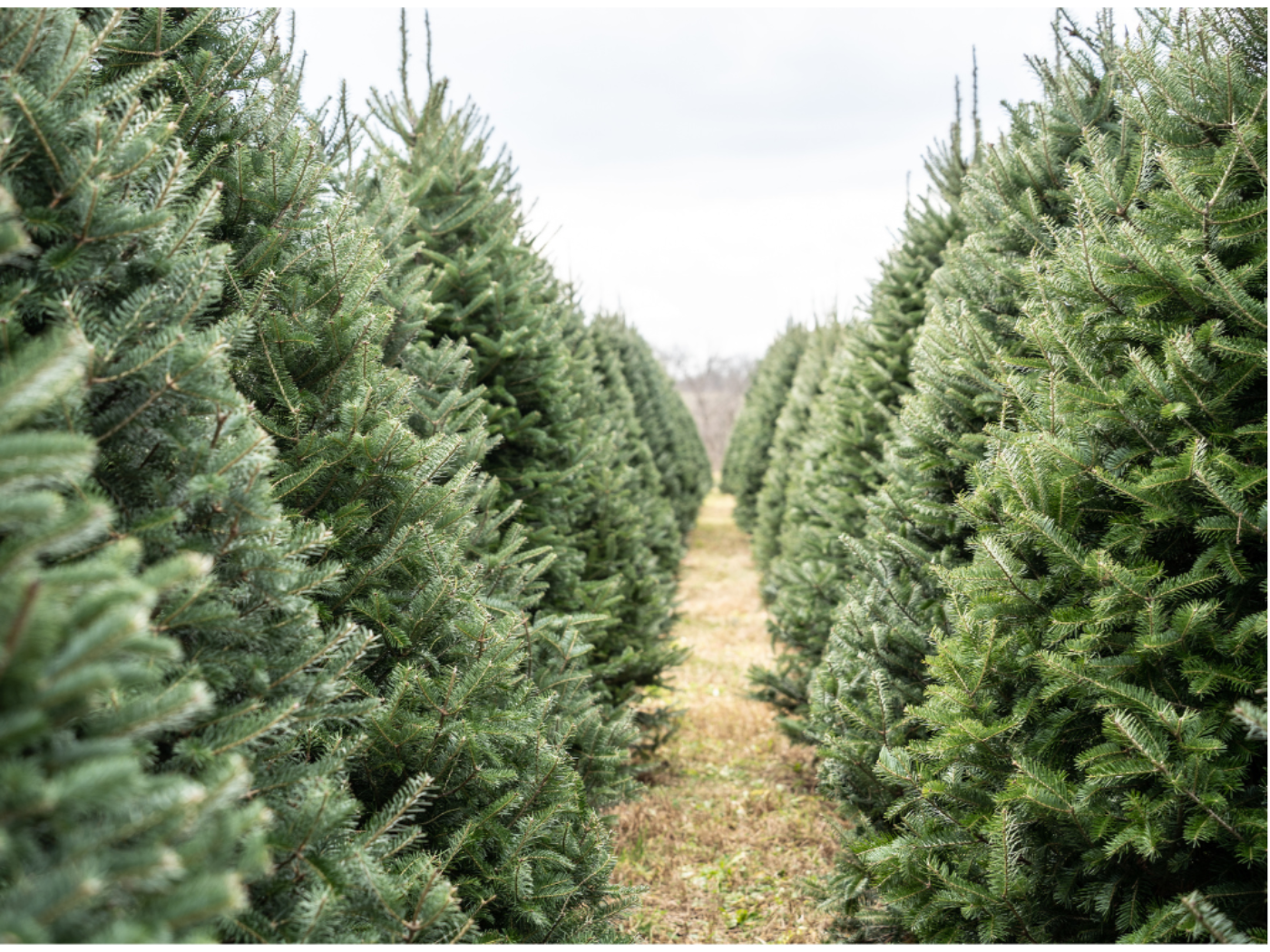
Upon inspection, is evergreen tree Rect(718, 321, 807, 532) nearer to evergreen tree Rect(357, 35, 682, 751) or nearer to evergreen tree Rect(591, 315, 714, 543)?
evergreen tree Rect(591, 315, 714, 543)

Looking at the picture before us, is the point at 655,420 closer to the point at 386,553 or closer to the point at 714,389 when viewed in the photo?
the point at 386,553

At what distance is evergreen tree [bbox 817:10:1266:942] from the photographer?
199 cm

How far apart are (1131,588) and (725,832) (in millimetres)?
4117

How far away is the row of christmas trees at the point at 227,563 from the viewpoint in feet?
3.71

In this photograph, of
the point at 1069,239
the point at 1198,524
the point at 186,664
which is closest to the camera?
the point at 186,664

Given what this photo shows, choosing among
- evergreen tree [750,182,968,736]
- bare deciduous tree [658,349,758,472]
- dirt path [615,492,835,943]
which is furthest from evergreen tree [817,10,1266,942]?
bare deciduous tree [658,349,758,472]

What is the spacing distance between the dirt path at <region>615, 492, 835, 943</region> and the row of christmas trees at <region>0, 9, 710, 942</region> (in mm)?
1709

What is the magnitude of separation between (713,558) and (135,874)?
56.9 feet

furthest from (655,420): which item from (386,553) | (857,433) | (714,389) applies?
(714,389)

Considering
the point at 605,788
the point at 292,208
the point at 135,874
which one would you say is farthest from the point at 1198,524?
the point at 605,788

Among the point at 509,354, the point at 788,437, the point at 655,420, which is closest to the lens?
the point at 509,354

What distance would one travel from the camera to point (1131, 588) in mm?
2127

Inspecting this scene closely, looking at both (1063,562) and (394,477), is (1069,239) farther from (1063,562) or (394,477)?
(394,477)

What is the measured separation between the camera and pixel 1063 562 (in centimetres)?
243
